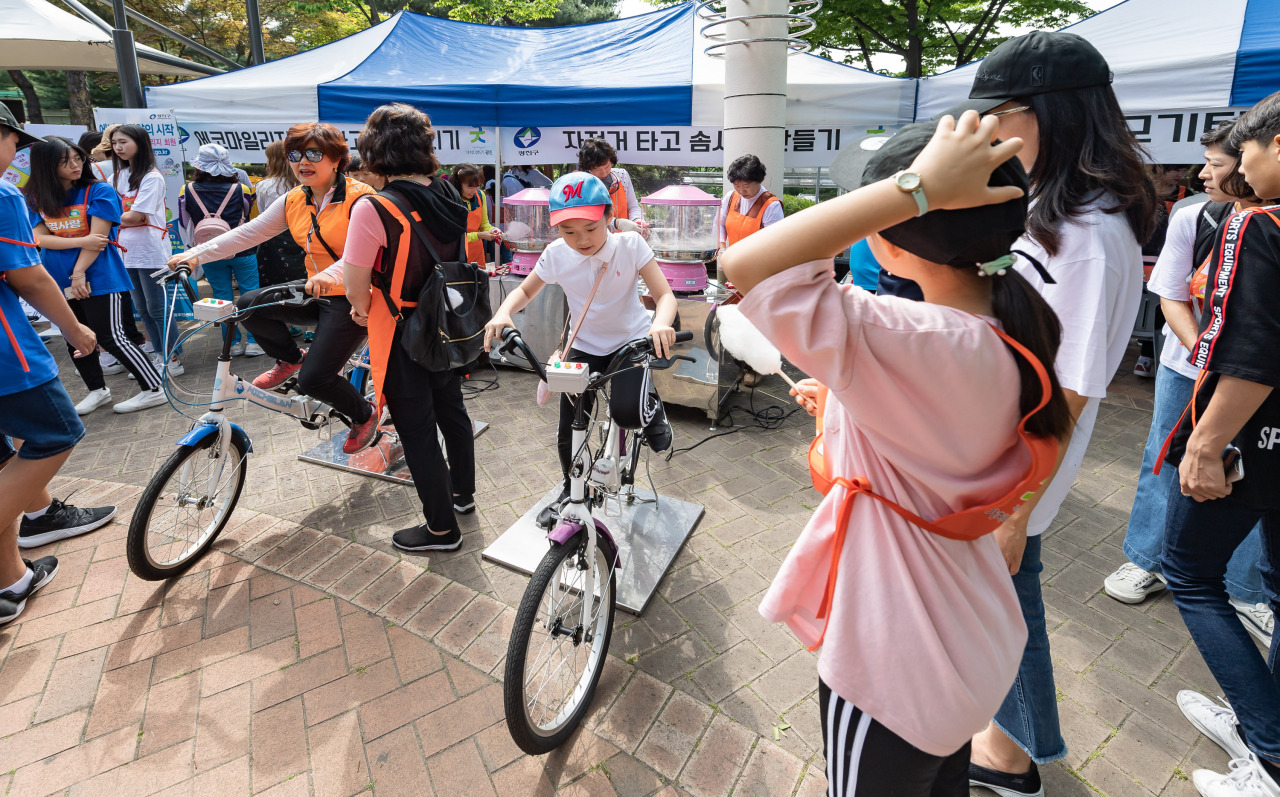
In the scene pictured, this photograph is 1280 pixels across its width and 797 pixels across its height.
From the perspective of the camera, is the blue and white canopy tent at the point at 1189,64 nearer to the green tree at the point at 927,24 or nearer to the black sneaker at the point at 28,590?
the black sneaker at the point at 28,590

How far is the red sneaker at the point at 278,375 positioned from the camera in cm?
392

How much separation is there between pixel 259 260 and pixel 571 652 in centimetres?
670

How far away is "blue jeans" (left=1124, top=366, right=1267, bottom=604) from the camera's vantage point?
280cm

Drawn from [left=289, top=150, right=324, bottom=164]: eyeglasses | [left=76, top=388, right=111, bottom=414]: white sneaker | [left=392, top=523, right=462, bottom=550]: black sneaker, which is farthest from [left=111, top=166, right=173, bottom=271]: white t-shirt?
[left=392, top=523, right=462, bottom=550]: black sneaker

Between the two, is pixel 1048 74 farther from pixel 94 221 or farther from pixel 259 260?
pixel 259 260

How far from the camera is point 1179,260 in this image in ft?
9.71

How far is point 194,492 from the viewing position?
10.9 feet

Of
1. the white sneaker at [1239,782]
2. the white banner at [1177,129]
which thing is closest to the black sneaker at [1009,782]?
the white sneaker at [1239,782]

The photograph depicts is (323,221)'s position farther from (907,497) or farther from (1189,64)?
(1189,64)

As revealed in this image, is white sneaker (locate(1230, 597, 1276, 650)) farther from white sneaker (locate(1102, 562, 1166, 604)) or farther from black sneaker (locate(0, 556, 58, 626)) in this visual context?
black sneaker (locate(0, 556, 58, 626))

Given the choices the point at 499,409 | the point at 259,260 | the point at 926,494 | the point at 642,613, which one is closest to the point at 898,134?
the point at 926,494

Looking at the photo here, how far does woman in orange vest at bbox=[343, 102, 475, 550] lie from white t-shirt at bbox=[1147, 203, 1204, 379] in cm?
326

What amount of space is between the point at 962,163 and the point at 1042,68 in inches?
36.3

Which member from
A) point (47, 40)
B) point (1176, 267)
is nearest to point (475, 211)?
point (1176, 267)
